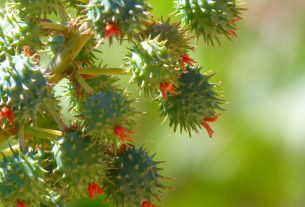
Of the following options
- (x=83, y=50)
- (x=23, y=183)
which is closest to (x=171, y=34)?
(x=83, y=50)

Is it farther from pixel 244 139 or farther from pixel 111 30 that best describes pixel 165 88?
pixel 244 139

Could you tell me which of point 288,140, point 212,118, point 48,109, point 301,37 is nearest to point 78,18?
point 48,109

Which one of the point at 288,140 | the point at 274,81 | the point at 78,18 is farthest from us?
the point at 274,81

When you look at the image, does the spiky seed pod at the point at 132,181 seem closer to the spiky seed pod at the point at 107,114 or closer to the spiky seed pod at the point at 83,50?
the spiky seed pod at the point at 107,114

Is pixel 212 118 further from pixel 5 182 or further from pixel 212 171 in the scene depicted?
pixel 212 171

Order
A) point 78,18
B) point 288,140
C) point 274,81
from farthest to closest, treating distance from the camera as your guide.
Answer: point 274,81, point 288,140, point 78,18

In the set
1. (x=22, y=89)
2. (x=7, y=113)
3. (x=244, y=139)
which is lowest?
(x=244, y=139)
